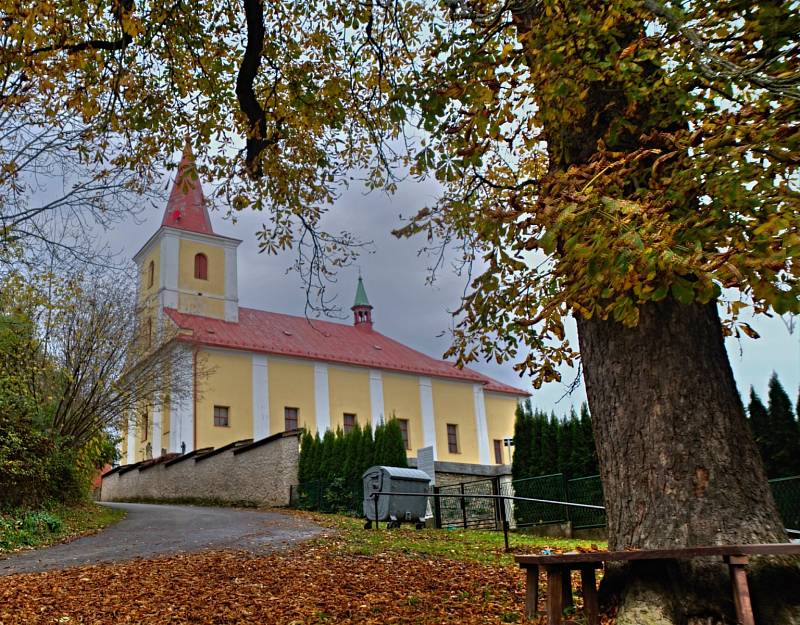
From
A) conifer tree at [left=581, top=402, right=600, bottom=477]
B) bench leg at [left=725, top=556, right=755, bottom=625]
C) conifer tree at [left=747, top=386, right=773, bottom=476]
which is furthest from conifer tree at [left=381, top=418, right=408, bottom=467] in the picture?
bench leg at [left=725, top=556, right=755, bottom=625]

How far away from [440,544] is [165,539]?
472 cm

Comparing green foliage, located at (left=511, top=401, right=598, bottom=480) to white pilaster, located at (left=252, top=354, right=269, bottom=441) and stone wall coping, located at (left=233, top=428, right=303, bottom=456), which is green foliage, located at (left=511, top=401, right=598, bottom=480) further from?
white pilaster, located at (left=252, top=354, right=269, bottom=441)

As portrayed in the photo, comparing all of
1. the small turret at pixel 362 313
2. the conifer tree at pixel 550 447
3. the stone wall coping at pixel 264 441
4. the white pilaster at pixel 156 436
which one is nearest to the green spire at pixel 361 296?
the small turret at pixel 362 313

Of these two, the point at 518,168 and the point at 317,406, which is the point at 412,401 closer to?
the point at 317,406

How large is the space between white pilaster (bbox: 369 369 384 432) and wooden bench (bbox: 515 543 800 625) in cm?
3267

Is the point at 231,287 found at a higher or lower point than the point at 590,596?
higher

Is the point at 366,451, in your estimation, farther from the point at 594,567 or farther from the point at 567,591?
the point at 594,567

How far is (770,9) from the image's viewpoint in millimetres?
4234

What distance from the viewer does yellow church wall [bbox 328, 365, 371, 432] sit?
36594mm

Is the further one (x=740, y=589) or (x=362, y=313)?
(x=362, y=313)

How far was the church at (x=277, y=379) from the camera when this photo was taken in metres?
33.1

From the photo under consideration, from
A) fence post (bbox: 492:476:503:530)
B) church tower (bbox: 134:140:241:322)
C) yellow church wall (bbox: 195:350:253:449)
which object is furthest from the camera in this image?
church tower (bbox: 134:140:241:322)

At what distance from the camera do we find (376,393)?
38062 mm

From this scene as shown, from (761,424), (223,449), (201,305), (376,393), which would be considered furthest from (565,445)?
(201,305)
